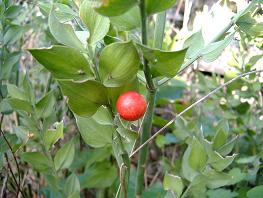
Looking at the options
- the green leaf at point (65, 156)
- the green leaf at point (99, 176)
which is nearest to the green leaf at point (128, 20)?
the green leaf at point (65, 156)

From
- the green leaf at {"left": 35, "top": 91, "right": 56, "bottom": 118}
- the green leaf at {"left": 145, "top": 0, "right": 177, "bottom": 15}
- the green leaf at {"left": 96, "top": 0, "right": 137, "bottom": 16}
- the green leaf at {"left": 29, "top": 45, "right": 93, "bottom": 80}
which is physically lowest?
the green leaf at {"left": 35, "top": 91, "right": 56, "bottom": 118}

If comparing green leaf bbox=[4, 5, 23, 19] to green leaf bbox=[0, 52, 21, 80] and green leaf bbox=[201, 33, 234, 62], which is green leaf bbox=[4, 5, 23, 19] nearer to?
green leaf bbox=[0, 52, 21, 80]

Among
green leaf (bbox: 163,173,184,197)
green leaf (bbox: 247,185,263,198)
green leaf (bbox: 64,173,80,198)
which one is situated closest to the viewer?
green leaf (bbox: 163,173,184,197)

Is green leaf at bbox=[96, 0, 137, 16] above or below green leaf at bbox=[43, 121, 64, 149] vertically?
above

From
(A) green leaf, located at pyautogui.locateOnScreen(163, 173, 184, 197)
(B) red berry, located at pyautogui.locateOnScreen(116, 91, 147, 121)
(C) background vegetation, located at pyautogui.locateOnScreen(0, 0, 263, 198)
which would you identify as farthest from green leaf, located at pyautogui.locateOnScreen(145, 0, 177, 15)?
Result: (A) green leaf, located at pyautogui.locateOnScreen(163, 173, 184, 197)

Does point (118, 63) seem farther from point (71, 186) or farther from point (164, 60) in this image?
point (71, 186)

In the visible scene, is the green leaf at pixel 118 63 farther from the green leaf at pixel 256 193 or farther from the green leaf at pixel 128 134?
the green leaf at pixel 256 193

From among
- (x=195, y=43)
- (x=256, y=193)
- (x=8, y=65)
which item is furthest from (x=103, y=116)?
(x=256, y=193)
